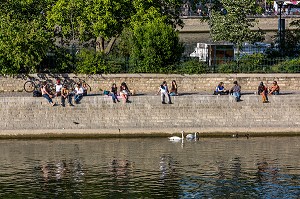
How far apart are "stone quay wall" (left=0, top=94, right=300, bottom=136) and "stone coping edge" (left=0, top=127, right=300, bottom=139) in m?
0.21

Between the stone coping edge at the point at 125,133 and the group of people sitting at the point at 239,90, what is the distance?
1772mm

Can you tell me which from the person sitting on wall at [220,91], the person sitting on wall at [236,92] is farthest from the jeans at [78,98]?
the person sitting on wall at [236,92]

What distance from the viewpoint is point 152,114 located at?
55.4m

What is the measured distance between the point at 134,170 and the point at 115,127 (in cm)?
903

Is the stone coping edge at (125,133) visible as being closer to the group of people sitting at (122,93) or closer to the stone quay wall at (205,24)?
the group of people sitting at (122,93)

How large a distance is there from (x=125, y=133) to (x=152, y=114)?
1775mm

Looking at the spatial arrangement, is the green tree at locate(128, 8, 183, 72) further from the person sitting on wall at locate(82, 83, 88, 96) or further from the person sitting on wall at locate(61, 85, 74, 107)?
the person sitting on wall at locate(61, 85, 74, 107)

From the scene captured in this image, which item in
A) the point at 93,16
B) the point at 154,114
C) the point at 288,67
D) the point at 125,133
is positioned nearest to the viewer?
the point at 125,133

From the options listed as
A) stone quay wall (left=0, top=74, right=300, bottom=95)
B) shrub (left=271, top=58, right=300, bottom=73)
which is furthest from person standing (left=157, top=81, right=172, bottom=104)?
shrub (left=271, top=58, right=300, bottom=73)

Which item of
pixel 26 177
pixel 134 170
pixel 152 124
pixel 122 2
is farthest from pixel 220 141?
pixel 122 2

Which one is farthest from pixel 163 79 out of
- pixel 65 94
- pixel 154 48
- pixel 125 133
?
pixel 65 94

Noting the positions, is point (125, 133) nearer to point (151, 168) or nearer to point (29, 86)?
point (151, 168)

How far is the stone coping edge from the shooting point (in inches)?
2153

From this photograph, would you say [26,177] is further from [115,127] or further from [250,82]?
[250,82]
